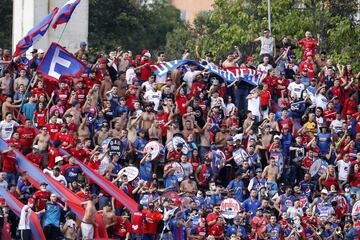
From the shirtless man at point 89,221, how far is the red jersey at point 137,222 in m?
1.25

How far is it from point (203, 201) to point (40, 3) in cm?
1011

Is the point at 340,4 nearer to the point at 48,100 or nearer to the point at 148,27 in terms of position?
the point at 148,27

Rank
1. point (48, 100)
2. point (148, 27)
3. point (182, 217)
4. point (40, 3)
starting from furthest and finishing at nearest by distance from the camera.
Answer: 1. point (148, 27)
2. point (40, 3)
3. point (48, 100)
4. point (182, 217)

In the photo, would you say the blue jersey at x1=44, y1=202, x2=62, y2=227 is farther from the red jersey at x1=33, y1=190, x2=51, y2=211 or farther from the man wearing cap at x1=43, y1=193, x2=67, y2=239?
the red jersey at x1=33, y1=190, x2=51, y2=211

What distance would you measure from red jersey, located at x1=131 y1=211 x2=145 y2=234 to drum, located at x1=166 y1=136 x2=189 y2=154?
3.32 metres

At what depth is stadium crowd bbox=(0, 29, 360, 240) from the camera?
38375 millimetres

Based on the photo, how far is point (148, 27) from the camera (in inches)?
3140

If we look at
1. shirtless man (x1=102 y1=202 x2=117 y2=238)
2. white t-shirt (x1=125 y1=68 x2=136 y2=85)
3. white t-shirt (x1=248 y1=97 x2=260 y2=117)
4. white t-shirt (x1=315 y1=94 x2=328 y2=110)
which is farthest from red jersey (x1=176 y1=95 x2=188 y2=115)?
shirtless man (x1=102 y1=202 x2=117 y2=238)

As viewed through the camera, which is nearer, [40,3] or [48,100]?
[48,100]

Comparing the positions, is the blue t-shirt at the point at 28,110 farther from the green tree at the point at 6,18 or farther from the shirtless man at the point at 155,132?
the green tree at the point at 6,18

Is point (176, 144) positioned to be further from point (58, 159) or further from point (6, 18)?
point (6, 18)

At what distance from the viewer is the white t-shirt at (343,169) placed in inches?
1690

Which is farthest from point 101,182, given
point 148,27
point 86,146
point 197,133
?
point 148,27

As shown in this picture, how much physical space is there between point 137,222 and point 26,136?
137 inches
